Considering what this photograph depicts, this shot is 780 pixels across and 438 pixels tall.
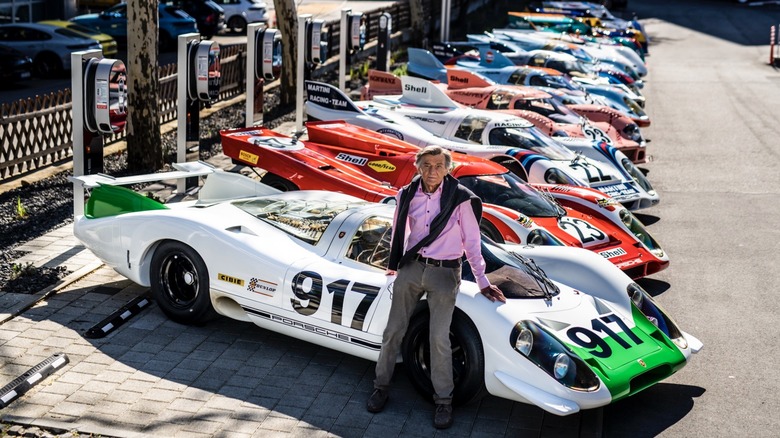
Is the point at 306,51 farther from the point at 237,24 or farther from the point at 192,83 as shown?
the point at 237,24

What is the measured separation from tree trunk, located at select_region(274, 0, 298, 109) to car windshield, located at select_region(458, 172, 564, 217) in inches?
410

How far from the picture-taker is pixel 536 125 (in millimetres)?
14859

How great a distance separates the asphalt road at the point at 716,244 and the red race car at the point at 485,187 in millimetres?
594

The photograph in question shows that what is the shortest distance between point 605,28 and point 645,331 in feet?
82.9

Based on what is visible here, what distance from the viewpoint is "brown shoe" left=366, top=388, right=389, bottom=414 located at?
269 inches

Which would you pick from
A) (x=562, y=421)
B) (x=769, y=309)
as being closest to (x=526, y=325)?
(x=562, y=421)

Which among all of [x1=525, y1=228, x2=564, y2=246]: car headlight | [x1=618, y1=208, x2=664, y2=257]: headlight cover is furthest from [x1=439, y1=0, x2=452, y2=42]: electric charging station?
[x1=525, y1=228, x2=564, y2=246]: car headlight

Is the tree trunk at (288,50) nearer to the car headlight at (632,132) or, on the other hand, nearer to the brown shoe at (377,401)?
the car headlight at (632,132)

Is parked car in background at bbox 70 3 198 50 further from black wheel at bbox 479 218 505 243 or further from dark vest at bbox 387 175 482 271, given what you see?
dark vest at bbox 387 175 482 271

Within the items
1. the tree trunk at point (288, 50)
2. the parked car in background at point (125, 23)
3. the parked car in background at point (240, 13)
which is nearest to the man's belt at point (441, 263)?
the tree trunk at point (288, 50)

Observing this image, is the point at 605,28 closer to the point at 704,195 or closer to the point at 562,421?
the point at 704,195

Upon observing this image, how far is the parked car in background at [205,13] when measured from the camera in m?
32.5

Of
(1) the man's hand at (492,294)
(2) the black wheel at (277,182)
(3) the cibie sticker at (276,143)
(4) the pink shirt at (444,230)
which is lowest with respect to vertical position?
(2) the black wheel at (277,182)

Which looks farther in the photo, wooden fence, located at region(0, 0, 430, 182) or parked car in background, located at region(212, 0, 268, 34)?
parked car in background, located at region(212, 0, 268, 34)
